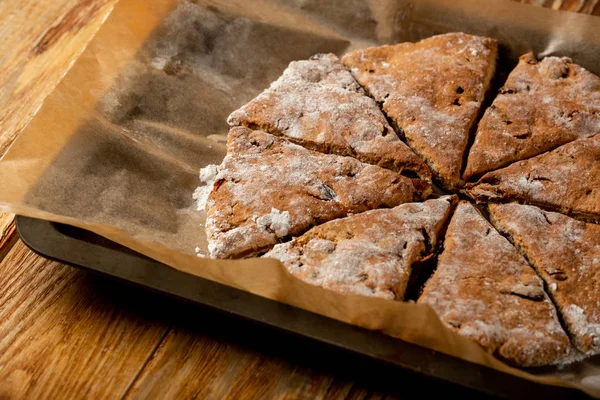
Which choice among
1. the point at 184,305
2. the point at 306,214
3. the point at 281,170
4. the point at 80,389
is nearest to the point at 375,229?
the point at 306,214

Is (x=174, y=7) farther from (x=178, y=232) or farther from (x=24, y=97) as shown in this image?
(x=178, y=232)

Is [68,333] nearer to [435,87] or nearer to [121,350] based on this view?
[121,350]

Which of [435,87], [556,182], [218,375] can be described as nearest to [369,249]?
[218,375]

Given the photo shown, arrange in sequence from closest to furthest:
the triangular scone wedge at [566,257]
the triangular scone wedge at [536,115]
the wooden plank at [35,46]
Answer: the triangular scone wedge at [566,257] → the triangular scone wedge at [536,115] → the wooden plank at [35,46]

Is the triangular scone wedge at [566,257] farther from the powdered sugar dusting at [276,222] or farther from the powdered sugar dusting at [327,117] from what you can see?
the powdered sugar dusting at [276,222]

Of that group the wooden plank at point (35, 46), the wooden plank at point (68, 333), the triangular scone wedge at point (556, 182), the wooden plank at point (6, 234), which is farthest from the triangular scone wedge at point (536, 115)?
the wooden plank at point (35, 46)

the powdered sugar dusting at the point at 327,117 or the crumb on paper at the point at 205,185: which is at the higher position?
the powdered sugar dusting at the point at 327,117
